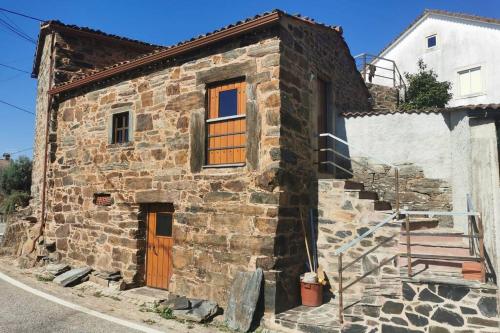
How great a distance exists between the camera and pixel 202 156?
280 inches

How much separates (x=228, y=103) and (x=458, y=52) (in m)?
15.9

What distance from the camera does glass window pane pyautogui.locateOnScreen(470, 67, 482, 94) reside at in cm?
1731

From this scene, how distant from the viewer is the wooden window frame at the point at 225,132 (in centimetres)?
677

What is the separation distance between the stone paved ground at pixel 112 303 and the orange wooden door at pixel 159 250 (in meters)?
0.64

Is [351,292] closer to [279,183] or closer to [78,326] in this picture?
[279,183]

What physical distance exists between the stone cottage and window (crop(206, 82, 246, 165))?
0.02 metres

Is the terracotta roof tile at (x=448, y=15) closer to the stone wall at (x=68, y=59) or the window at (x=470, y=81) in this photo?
the window at (x=470, y=81)

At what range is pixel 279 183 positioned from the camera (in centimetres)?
618

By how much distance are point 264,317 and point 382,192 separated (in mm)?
4620

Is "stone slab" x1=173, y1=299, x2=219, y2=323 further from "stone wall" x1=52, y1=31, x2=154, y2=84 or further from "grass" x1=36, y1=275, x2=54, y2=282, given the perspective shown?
"stone wall" x1=52, y1=31, x2=154, y2=84

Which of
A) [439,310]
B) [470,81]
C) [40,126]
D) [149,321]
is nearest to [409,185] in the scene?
[439,310]

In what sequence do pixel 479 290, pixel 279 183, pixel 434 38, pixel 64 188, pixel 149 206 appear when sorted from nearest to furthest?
pixel 479 290, pixel 279 183, pixel 149 206, pixel 64 188, pixel 434 38

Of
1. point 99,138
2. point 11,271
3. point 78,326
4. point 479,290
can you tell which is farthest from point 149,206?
point 479,290

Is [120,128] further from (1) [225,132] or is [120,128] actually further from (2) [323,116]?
(2) [323,116]
